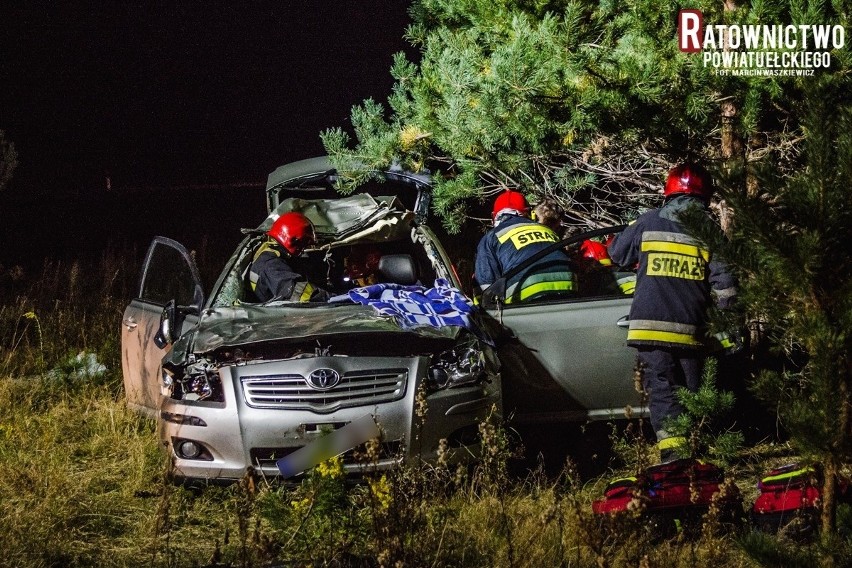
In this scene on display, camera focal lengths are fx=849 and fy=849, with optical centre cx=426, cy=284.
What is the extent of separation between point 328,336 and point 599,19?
2.72m

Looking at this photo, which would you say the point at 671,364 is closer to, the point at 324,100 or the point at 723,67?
the point at 723,67

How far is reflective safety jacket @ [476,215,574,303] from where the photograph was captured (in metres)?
5.43

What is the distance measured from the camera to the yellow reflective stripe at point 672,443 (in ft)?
14.9

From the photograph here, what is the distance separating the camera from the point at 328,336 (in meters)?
4.44

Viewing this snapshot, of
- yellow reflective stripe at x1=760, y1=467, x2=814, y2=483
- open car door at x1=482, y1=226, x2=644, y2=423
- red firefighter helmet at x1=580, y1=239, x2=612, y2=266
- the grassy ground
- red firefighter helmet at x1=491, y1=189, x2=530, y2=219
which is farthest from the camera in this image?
red firefighter helmet at x1=580, y1=239, x2=612, y2=266

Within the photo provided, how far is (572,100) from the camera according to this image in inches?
197

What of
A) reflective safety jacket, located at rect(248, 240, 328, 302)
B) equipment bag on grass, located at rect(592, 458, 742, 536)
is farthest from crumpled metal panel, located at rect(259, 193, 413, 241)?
equipment bag on grass, located at rect(592, 458, 742, 536)

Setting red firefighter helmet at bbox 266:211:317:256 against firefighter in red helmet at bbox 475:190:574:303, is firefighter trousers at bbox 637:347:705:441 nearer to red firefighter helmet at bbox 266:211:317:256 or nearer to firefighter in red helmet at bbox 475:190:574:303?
firefighter in red helmet at bbox 475:190:574:303

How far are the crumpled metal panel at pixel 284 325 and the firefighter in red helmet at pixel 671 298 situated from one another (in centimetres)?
114

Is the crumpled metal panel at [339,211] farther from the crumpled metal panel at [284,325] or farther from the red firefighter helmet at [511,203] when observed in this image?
the crumpled metal panel at [284,325]

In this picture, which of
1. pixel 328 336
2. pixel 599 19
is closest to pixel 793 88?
pixel 599 19

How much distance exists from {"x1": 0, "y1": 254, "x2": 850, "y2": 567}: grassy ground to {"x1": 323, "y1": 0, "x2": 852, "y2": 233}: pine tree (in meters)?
1.78

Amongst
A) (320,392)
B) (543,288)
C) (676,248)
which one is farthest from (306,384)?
(676,248)

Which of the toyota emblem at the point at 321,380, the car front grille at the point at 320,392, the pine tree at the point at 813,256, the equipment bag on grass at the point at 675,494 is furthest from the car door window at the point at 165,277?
the pine tree at the point at 813,256
